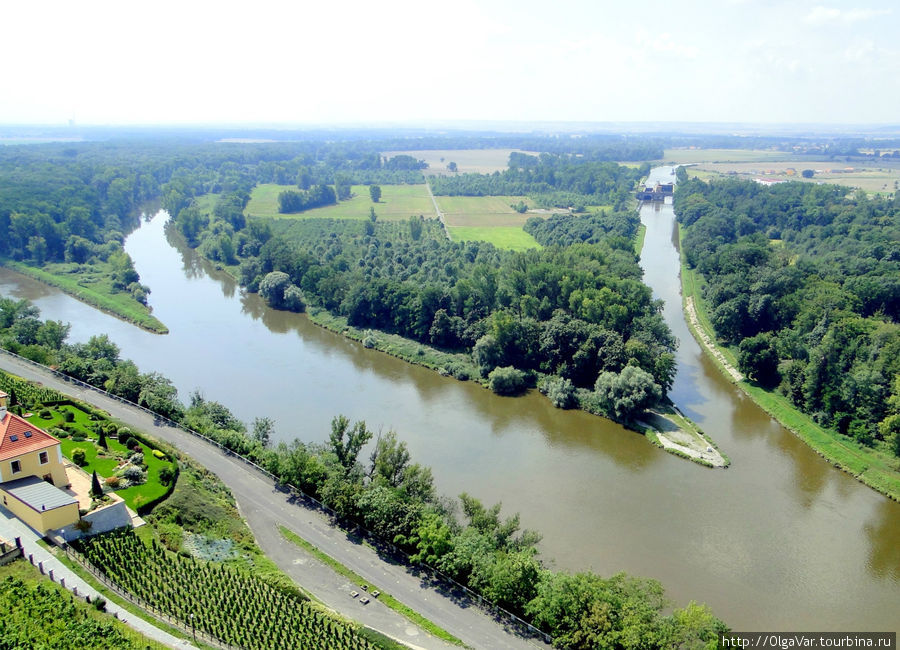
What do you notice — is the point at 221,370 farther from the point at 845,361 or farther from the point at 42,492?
the point at 845,361

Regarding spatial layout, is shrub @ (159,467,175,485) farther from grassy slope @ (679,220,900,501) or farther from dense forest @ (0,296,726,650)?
grassy slope @ (679,220,900,501)

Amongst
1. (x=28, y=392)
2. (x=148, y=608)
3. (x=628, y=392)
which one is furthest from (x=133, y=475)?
(x=628, y=392)

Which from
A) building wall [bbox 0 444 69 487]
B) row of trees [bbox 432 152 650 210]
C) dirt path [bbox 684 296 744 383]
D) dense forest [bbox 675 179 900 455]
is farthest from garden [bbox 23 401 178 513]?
row of trees [bbox 432 152 650 210]

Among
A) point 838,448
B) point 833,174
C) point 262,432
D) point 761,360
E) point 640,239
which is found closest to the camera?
point 262,432

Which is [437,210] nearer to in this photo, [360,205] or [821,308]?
[360,205]

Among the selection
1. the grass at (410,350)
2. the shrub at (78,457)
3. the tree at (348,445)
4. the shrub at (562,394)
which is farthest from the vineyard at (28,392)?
the shrub at (562,394)

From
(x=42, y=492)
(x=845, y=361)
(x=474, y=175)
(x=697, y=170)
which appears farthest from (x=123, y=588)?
(x=697, y=170)

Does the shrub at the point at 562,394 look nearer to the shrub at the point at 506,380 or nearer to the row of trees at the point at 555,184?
the shrub at the point at 506,380

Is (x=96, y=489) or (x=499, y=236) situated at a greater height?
(x=96, y=489)
